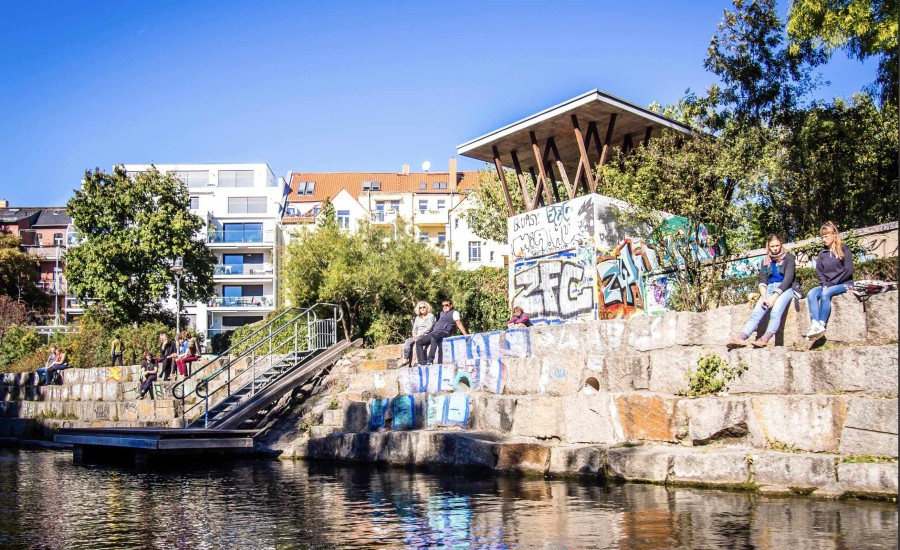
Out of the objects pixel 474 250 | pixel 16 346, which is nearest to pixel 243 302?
pixel 474 250

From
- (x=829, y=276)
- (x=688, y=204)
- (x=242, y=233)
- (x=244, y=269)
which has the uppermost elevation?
(x=242, y=233)

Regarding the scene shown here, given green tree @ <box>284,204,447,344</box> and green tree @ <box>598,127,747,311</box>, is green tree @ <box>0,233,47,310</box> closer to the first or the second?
green tree @ <box>284,204,447,344</box>

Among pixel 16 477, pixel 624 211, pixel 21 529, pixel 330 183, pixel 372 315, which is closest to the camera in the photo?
pixel 21 529

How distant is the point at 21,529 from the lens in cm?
978

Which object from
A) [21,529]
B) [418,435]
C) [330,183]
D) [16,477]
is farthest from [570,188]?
[330,183]

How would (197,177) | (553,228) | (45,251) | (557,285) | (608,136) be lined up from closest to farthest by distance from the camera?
(557,285), (553,228), (608,136), (197,177), (45,251)

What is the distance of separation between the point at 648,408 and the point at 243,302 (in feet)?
190

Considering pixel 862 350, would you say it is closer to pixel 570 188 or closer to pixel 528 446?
pixel 528 446

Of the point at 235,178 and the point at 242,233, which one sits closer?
the point at 242,233

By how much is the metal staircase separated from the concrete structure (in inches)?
1655

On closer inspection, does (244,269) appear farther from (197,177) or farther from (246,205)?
(197,177)

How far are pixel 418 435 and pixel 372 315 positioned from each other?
989 cm

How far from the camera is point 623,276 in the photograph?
20.8m

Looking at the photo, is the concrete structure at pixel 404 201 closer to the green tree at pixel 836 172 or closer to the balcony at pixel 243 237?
the balcony at pixel 243 237
